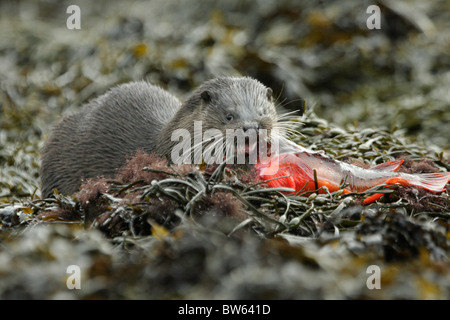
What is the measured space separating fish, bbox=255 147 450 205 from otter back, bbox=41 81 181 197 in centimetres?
91

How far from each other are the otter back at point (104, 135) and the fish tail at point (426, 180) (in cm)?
150

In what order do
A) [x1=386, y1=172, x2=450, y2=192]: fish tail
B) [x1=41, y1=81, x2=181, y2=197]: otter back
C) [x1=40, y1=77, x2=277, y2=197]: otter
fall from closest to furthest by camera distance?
[x1=386, y1=172, x2=450, y2=192]: fish tail
[x1=40, y1=77, x2=277, y2=197]: otter
[x1=41, y1=81, x2=181, y2=197]: otter back

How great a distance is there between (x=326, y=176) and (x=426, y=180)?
540 mm

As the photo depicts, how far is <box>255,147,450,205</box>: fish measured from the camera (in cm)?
337

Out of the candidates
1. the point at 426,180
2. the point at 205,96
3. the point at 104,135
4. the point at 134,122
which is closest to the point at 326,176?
the point at 426,180

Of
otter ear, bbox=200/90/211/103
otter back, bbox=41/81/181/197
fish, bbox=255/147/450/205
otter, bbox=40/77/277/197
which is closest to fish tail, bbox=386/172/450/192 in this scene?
fish, bbox=255/147/450/205

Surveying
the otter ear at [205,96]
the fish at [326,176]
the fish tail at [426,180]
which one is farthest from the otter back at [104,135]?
the fish tail at [426,180]

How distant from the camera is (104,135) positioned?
4.12 metres

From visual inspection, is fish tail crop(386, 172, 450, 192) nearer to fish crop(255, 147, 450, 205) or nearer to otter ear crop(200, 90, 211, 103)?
fish crop(255, 147, 450, 205)

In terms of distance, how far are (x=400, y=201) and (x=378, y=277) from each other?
3.86 ft

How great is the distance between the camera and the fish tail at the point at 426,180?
11.0 feet

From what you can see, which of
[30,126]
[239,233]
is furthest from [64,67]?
[239,233]

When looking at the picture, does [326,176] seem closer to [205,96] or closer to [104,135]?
[205,96]

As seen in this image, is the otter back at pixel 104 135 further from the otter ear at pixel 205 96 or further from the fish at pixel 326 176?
the fish at pixel 326 176
